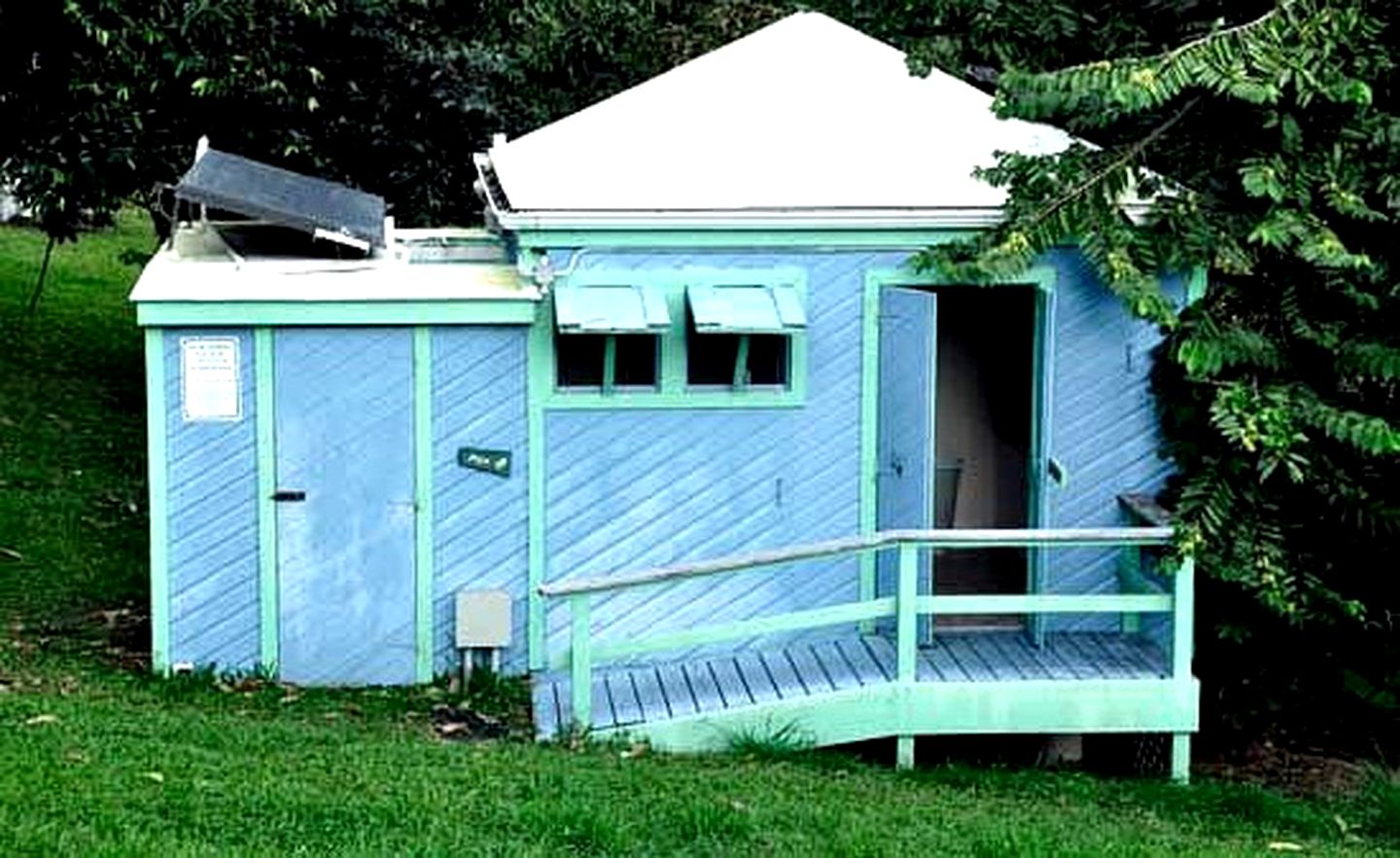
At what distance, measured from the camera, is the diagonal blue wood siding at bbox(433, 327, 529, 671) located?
36.2ft

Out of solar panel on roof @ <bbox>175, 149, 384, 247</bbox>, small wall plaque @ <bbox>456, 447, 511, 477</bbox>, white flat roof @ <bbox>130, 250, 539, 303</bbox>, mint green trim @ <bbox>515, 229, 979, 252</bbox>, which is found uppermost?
solar panel on roof @ <bbox>175, 149, 384, 247</bbox>

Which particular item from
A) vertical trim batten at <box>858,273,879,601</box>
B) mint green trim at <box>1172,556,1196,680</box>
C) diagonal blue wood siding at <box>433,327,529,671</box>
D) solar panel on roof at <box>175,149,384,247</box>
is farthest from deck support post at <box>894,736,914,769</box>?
solar panel on roof at <box>175,149,384,247</box>

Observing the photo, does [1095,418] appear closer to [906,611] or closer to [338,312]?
[906,611]

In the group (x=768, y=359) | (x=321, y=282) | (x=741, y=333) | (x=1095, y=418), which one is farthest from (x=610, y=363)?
(x=1095, y=418)

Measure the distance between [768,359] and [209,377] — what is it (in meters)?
2.82

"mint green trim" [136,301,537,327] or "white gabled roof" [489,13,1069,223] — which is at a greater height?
"white gabled roof" [489,13,1069,223]

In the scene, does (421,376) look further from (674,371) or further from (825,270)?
(825,270)

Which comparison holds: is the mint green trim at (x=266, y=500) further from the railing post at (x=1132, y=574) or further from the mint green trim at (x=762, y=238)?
the railing post at (x=1132, y=574)

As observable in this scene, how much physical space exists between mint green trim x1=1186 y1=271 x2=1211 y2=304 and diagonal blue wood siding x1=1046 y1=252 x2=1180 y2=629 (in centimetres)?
27

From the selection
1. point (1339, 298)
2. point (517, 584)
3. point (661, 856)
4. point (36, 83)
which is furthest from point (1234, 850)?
point (36, 83)

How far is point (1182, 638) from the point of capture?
1052 centimetres

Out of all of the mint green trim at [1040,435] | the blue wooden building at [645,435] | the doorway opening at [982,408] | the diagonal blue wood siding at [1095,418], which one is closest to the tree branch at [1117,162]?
the blue wooden building at [645,435]

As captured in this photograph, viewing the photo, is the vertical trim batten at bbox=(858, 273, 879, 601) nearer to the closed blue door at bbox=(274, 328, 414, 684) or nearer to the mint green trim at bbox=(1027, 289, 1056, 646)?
the mint green trim at bbox=(1027, 289, 1056, 646)

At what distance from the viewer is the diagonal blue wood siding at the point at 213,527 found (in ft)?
35.8
